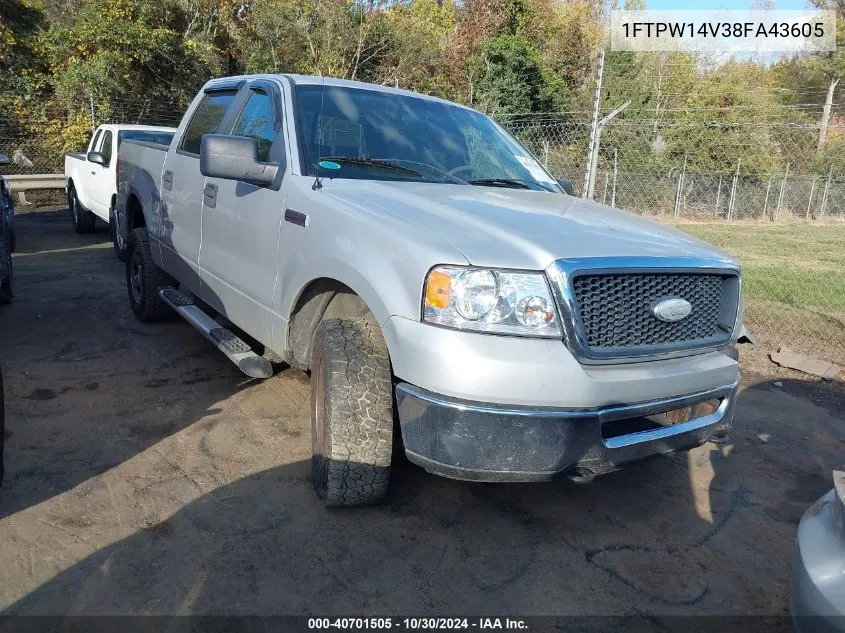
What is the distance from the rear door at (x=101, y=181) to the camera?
961 cm

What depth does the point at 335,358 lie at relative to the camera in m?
2.85

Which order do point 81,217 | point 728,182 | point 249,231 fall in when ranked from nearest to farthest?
1. point 249,231
2. point 81,217
3. point 728,182

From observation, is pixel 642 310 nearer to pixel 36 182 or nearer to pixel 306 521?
pixel 306 521

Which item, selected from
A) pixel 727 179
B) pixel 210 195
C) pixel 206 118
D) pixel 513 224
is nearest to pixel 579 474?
pixel 513 224

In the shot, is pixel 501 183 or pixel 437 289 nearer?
pixel 437 289

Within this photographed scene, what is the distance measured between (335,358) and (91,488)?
4.51 ft

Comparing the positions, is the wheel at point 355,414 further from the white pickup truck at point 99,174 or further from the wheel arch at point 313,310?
the white pickup truck at point 99,174

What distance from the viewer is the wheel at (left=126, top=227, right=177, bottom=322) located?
553 cm

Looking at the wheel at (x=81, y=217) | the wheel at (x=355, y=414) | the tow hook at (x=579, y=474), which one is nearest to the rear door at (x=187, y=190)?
the wheel at (x=355, y=414)

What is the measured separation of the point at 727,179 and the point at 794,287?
15033mm

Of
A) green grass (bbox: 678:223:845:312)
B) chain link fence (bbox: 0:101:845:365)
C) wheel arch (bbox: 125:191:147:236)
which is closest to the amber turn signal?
wheel arch (bbox: 125:191:147:236)

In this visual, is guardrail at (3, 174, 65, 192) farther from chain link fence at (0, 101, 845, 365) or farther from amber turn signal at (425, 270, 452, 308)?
amber turn signal at (425, 270, 452, 308)

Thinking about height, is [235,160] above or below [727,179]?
above

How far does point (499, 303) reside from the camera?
2.45 metres
